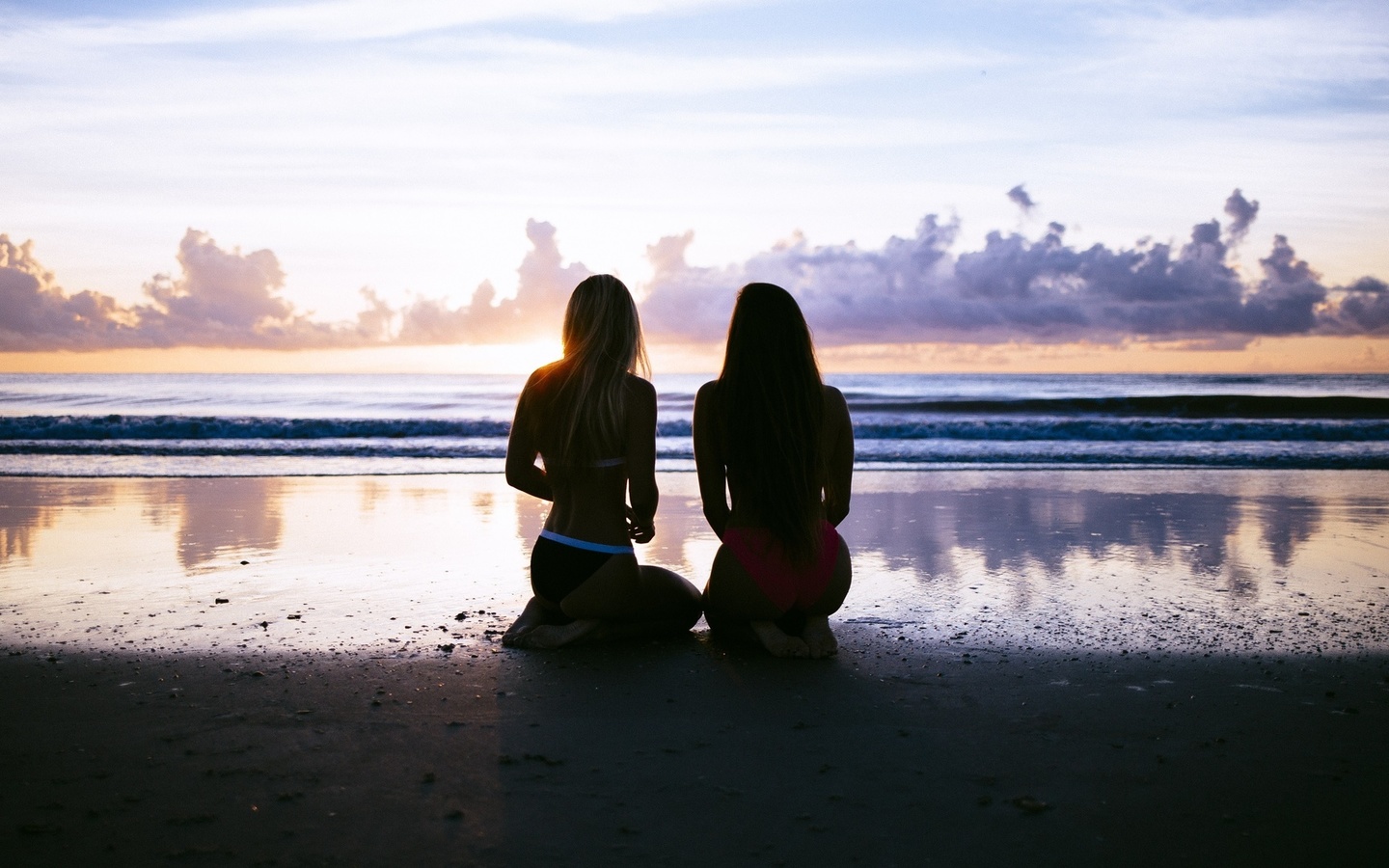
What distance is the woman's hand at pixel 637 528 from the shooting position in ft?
13.6

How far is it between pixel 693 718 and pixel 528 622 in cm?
118

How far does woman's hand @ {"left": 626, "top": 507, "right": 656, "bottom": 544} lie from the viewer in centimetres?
416

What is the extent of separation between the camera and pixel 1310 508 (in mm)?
8672

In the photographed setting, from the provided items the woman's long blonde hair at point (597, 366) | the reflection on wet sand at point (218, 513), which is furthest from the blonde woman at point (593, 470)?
the reflection on wet sand at point (218, 513)

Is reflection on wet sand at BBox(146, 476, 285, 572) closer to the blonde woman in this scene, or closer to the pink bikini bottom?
the blonde woman

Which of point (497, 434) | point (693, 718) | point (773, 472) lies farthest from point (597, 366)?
point (497, 434)

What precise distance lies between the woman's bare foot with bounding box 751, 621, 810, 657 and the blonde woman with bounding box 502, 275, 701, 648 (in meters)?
0.49

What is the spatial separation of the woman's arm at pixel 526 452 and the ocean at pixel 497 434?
8497 mm

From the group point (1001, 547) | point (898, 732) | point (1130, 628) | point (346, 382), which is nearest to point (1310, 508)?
point (1001, 547)

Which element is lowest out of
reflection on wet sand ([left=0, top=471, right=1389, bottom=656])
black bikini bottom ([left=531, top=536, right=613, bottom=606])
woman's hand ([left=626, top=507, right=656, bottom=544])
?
reflection on wet sand ([left=0, top=471, right=1389, bottom=656])

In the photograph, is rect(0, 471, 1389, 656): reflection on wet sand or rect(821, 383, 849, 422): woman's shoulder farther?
rect(0, 471, 1389, 656): reflection on wet sand

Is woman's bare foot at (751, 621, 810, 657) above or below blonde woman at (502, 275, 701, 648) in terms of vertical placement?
below

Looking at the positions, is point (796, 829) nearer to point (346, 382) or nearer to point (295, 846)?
point (295, 846)

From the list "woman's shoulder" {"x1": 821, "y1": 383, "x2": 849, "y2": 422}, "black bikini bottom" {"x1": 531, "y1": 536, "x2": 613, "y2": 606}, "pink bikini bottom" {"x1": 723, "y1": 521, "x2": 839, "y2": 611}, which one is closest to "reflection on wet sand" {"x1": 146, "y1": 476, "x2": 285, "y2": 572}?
"black bikini bottom" {"x1": 531, "y1": 536, "x2": 613, "y2": 606}
